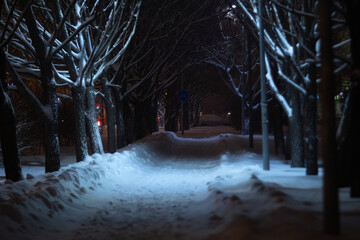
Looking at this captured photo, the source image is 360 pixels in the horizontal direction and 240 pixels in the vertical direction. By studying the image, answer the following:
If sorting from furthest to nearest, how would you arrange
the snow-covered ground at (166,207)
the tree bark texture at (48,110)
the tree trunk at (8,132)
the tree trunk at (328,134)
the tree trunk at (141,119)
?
1. the tree trunk at (141,119)
2. the tree bark texture at (48,110)
3. the tree trunk at (8,132)
4. the snow-covered ground at (166,207)
5. the tree trunk at (328,134)

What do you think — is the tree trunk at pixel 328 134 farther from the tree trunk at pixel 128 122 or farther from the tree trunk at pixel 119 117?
the tree trunk at pixel 128 122

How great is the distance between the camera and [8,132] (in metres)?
10.4

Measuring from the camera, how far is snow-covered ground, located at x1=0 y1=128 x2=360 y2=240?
16.7ft

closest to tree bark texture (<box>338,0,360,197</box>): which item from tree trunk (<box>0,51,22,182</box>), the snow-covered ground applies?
the snow-covered ground

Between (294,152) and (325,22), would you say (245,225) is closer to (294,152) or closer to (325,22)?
(325,22)

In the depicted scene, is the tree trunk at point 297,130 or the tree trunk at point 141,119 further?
the tree trunk at point 141,119

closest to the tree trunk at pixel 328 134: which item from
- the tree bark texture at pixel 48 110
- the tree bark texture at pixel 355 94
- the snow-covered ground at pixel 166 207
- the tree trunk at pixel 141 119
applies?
the snow-covered ground at pixel 166 207

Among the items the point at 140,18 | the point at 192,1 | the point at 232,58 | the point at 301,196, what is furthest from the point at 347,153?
the point at 232,58

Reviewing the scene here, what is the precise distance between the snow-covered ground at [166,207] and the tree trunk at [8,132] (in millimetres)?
1720

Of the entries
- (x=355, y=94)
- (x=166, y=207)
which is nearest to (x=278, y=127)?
(x=166, y=207)

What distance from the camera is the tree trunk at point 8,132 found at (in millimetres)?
10273

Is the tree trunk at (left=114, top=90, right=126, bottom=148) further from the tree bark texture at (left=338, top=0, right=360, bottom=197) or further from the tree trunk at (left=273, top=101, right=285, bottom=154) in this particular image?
the tree bark texture at (left=338, top=0, right=360, bottom=197)

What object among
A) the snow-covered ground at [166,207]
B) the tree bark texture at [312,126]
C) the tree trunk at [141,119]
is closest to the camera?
the snow-covered ground at [166,207]

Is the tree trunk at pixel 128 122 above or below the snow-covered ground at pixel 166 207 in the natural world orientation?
above
